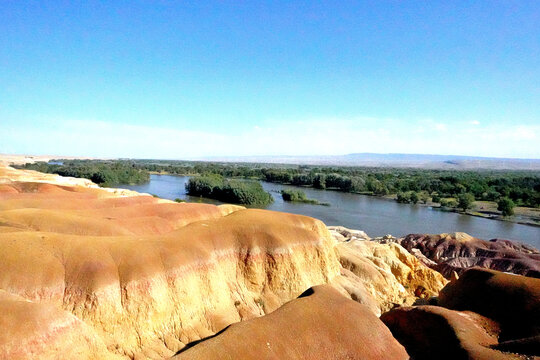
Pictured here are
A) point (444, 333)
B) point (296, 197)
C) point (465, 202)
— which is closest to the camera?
point (444, 333)

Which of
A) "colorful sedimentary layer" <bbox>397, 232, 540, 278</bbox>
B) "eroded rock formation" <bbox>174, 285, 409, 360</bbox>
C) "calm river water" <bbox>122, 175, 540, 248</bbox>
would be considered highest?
"eroded rock formation" <bbox>174, 285, 409, 360</bbox>

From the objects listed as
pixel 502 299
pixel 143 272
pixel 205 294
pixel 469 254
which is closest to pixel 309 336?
pixel 205 294

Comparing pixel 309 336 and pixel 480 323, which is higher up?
pixel 309 336

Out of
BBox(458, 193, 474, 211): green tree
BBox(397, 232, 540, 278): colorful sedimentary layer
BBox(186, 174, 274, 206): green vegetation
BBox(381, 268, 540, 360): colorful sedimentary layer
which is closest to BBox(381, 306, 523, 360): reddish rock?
BBox(381, 268, 540, 360): colorful sedimentary layer

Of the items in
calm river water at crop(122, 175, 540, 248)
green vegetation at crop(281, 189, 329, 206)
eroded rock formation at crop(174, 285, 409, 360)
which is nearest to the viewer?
eroded rock formation at crop(174, 285, 409, 360)

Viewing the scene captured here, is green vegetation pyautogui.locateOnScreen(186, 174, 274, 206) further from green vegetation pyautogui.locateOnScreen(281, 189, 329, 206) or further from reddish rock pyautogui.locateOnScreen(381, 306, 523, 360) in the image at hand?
reddish rock pyautogui.locateOnScreen(381, 306, 523, 360)

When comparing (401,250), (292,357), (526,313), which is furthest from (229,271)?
(401,250)

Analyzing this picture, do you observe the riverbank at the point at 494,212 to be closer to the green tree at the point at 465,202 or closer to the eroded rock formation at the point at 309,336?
the green tree at the point at 465,202

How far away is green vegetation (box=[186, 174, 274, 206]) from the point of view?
7069 centimetres

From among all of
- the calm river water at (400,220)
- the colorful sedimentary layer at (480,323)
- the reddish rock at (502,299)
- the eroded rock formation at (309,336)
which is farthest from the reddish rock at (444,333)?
the calm river water at (400,220)

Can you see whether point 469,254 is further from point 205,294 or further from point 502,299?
point 205,294

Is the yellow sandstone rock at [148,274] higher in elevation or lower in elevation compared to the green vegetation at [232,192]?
higher

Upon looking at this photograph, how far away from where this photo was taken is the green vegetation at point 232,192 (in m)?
70.7

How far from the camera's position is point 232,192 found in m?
73.6
